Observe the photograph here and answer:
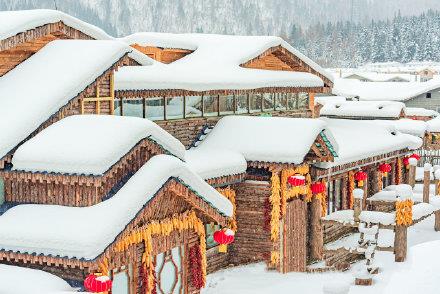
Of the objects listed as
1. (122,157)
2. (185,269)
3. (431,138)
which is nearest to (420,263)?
(185,269)

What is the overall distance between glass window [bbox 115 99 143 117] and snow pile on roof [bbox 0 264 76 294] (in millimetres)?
7637

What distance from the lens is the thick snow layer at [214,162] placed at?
1942 cm

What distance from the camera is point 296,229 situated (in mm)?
22125

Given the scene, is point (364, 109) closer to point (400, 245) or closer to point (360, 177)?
point (360, 177)

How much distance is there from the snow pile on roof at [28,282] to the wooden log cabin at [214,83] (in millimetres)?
7044

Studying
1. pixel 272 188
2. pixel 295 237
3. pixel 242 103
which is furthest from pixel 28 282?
pixel 242 103

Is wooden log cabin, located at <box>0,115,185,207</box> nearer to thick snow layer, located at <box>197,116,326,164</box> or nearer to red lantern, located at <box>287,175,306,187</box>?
thick snow layer, located at <box>197,116,326,164</box>

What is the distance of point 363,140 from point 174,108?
32.8 feet

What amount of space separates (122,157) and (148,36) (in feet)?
40.1

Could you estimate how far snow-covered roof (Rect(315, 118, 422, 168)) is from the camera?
85.7 ft

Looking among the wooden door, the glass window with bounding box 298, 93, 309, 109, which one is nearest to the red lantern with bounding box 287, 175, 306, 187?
the wooden door

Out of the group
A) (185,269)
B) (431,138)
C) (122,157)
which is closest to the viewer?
(122,157)

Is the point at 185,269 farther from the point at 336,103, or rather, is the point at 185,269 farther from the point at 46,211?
the point at 336,103

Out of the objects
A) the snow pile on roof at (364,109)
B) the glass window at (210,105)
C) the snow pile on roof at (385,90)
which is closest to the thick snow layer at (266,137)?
the glass window at (210,105)
